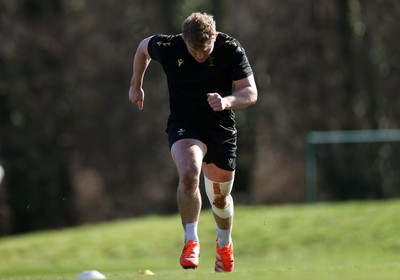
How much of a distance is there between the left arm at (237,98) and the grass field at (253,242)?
784cm

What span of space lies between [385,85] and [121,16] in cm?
887

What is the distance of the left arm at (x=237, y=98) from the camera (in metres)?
9.27

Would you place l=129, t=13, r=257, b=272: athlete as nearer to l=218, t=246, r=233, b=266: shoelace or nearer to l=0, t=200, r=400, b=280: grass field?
l=218, t=246, r=233, b=266: shoelace

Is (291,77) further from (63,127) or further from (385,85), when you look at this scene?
(63,127)

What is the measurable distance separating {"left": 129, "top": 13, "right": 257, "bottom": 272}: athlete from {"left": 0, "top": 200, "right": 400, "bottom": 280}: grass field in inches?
291


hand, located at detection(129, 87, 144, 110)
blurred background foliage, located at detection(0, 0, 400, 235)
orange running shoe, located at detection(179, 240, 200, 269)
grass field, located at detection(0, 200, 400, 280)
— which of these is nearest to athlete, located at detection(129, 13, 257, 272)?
orange running shoe, located at detection(179, 240, 200, 269)

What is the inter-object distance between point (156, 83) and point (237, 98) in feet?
91.6

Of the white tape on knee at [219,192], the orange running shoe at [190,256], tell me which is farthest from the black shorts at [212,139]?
the orange running shoe at [190,256]

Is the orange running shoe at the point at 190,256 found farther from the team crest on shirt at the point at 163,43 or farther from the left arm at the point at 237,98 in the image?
the team crest on shirt at the point at 163,43

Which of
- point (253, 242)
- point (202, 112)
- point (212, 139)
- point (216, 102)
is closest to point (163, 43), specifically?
point (202, 112)

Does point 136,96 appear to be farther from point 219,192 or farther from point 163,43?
point 219,192

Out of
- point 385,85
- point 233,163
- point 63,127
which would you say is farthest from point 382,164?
point 233,163

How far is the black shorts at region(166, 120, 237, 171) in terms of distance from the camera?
9898 mm

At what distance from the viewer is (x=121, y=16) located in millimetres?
38125
